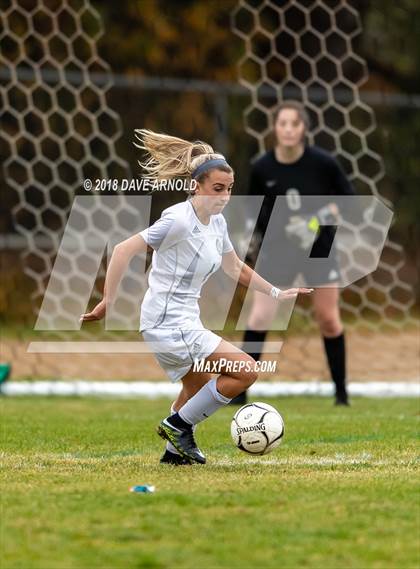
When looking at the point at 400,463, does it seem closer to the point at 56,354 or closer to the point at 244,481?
the point at 244,481

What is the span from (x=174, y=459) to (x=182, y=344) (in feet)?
1.90

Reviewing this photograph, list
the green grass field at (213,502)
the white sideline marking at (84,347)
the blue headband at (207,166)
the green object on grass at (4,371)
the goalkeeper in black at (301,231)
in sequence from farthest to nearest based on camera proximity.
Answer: the white sideline marking at (84,347), the green object on grass at (4,371), the goalkeeper in black at (301,231), the blue headband at (207,166), the green grass field at (213,502)

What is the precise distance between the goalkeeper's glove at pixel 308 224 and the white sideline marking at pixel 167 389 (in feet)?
4.63

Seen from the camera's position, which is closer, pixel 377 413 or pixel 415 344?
pixel 377 413

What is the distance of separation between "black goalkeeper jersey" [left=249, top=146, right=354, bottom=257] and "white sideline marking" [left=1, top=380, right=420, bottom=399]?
1.53 meters

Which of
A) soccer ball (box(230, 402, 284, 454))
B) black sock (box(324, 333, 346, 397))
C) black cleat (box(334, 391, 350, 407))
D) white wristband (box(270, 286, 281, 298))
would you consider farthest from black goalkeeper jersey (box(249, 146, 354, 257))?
soccer ball (box(230, 402, 284, 454))

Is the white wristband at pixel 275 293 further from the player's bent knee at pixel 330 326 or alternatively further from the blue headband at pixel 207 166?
the player's bent knee at pixel 330 326

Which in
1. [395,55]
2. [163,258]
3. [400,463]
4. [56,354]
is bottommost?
[56,354]

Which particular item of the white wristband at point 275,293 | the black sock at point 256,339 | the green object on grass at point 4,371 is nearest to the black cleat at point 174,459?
the white wristband at point 275,293

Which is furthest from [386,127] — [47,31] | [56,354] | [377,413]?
[377,413]

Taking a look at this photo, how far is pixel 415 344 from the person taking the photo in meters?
14.1

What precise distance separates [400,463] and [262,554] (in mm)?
2183

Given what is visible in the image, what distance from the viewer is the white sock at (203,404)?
613cm

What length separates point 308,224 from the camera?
9789mm
